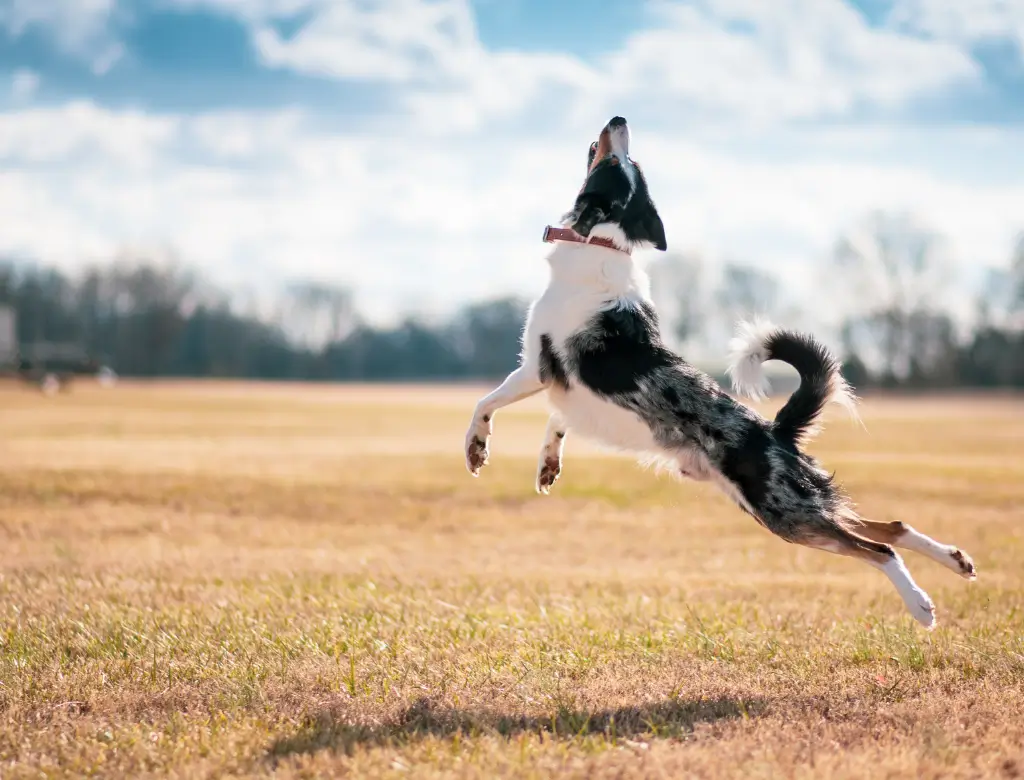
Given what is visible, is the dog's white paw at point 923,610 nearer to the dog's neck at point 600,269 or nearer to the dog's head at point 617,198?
the dog's neck at point 600,269

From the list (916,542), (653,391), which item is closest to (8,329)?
(653,391)

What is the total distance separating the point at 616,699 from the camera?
15.7 ft

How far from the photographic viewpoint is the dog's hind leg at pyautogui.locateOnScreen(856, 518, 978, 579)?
204 inches

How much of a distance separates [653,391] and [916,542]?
164cm

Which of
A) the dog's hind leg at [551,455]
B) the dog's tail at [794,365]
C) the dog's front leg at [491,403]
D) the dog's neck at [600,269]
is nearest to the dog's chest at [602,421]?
the dog's front leg at [491,403]

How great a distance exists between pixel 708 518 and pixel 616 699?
937 centimetres

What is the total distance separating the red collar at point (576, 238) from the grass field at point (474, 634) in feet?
5.78

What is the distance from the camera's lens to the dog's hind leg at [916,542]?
519 cm

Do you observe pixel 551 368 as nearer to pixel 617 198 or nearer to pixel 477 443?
pixel 477 443

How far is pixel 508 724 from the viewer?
14.6 ft

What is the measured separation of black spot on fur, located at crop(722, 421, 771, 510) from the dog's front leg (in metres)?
1.13

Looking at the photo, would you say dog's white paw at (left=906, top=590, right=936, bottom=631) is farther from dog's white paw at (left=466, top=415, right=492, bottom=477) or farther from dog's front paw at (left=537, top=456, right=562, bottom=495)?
dog's white paw at (left=466, top=415, right=492, bottom=477)

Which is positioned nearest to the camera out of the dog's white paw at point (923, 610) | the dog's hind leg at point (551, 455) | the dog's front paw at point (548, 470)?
the dog's white paw at point (923, 610)

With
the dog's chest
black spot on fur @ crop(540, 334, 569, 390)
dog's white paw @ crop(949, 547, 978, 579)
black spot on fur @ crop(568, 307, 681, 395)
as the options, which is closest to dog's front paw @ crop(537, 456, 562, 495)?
the dog's chest
